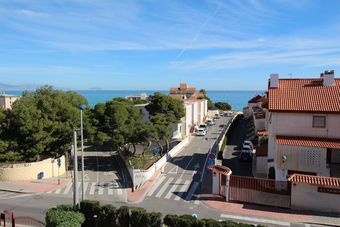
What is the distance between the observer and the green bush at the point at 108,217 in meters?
18.5

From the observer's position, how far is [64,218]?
17.5 m

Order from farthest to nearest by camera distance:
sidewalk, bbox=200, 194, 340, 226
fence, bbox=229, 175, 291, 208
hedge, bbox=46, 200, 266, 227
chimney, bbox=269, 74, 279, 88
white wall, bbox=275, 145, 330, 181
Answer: chimney, bbox=269, 74, 279, 88
white wall, bbox=275, 145, 330, 181
fence, bbox=229, 175, 291, 208
sidewalk, bbox=200, 194, 340, 226
hedge, bbox=46, 200, 266, 227

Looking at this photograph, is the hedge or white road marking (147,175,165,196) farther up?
the hedge

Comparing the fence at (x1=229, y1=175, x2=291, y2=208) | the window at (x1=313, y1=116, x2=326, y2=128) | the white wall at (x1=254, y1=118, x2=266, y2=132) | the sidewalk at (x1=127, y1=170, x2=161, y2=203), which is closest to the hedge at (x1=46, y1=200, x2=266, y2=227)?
the sidewalk at (x1=127, y1=170, x2=161, y2=203)

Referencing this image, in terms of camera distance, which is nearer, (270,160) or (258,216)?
(258,216)

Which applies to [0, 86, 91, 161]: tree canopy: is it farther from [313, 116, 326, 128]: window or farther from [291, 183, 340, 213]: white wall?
[313, 116, 326, 128]: window

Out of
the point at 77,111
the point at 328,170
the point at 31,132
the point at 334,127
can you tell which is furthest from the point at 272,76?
the point at 31,132

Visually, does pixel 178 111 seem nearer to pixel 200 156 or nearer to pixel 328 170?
pixel 200 156

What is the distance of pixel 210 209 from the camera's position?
945 inches

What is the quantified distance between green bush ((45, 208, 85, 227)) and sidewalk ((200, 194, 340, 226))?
32.5 ft

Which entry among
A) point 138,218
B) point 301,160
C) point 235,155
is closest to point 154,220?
point 138,218

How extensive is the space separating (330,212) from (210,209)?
7729 millimetres

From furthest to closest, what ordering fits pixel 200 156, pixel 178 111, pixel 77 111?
pixel 178 111 < pixel 200 156 < pixel 77 111

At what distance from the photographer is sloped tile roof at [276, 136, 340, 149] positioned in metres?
27.5
